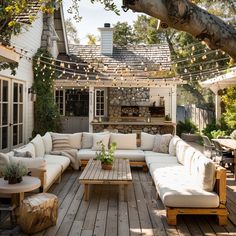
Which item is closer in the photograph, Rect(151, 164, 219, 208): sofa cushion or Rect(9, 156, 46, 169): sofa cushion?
Rect(151, 164, 219, 208): sofa cushion

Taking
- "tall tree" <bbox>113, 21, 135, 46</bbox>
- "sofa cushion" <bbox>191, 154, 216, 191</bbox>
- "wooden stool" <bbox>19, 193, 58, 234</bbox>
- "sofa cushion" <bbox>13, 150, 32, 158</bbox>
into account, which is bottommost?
"wooden stool" <bbox>19, 193, 58, 234</bbox>

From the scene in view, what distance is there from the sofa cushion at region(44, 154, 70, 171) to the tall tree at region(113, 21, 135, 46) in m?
18.3

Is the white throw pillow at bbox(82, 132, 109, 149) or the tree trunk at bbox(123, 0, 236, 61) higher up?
the tree trunk at bbox(123, 0, 236, 61)

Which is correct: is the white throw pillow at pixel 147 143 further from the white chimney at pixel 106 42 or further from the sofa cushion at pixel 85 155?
the white chimney at pixel 106 42

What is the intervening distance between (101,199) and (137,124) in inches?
308

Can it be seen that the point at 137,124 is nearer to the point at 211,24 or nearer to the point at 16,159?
the point at 16,159

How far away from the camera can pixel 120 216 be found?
201 inches

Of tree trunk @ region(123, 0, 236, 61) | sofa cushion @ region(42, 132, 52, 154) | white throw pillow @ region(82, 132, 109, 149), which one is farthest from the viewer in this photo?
white throw pillow @ region(82, 132, 109, 149)

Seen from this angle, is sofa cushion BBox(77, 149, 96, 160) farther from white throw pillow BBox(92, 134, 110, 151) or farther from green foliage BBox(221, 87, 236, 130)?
green foliage BBox(221, 87, 236, 130)

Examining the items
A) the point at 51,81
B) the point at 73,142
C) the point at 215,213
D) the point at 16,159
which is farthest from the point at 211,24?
the point at 51,81

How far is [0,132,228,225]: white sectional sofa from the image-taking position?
4797 millimetres

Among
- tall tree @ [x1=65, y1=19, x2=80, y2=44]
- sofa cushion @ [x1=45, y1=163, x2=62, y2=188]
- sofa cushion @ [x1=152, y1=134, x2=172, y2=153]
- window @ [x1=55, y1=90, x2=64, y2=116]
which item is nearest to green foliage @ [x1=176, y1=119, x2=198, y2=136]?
window @ [x1=55, y1=90, x2=64, y2=116]

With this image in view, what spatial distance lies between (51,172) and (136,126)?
8040mm

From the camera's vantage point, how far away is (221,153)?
827cm
